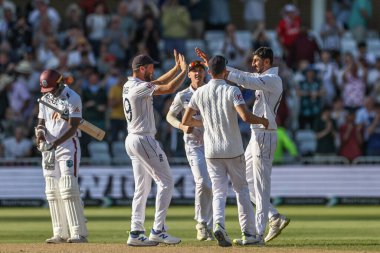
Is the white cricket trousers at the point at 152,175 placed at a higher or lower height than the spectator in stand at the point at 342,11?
lower

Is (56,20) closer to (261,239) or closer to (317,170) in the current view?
(317,170)

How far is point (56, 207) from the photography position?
50.0 feet

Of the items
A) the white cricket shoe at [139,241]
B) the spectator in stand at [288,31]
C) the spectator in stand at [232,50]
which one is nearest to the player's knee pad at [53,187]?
the white cricket shoe at [139,241]

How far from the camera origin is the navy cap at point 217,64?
1437cm

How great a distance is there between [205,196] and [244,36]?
1524 centimetres

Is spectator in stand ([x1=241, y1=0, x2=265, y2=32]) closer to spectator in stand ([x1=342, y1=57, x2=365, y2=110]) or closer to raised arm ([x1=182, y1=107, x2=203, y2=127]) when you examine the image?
spectator in stand ([x1=342, y1=57, x2=365, y2=110])

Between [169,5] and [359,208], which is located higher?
[169,5]

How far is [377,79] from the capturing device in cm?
2872

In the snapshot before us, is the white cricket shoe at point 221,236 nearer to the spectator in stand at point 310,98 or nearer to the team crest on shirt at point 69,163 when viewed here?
the team crest on shirt at point 69,163

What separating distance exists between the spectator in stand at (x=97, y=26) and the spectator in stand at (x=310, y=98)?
211 inches

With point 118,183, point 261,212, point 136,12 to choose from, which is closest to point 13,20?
point 136,12

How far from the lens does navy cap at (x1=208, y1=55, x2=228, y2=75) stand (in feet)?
47.1

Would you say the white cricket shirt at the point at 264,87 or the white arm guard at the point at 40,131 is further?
the white arm guard at the point at 40,131

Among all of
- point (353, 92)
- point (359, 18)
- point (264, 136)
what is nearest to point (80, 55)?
point (353, 92)
